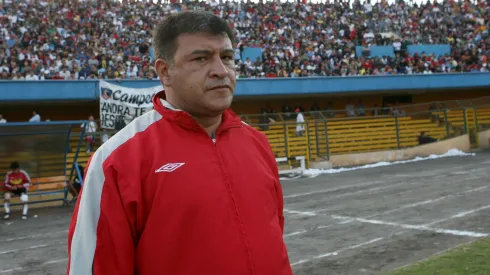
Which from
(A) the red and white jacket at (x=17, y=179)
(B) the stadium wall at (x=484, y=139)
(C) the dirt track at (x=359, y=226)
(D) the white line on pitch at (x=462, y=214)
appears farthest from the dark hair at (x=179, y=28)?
(B) the stadium wall at (x=484, y=139)

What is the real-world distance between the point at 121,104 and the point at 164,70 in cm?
1332

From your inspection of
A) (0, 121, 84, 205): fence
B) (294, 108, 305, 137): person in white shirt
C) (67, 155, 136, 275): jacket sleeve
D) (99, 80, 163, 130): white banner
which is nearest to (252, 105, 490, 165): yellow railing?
(294, 108, 305, 137): person in white shirt

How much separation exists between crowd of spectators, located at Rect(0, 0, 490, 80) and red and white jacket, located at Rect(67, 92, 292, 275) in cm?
1805

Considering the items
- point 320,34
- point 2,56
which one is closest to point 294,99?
point 320,34

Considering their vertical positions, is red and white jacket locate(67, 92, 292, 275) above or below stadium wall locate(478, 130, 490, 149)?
above

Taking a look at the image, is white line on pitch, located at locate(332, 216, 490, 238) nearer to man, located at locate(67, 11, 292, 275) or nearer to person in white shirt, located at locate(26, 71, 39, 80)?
man, located at locate(67, 11, 292, 275)

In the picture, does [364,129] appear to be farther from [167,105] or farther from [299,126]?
[167,105]

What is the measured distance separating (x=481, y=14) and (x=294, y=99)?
16264 millimetres

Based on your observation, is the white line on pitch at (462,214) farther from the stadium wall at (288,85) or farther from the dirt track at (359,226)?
the stadium wall at (288,85)

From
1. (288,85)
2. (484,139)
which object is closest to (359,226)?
(288,85)

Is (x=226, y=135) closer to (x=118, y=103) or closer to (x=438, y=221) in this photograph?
(x=438, y=221)

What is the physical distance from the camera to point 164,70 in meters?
2.24

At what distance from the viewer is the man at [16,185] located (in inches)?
501

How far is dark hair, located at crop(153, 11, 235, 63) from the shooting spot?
84.1 inches
